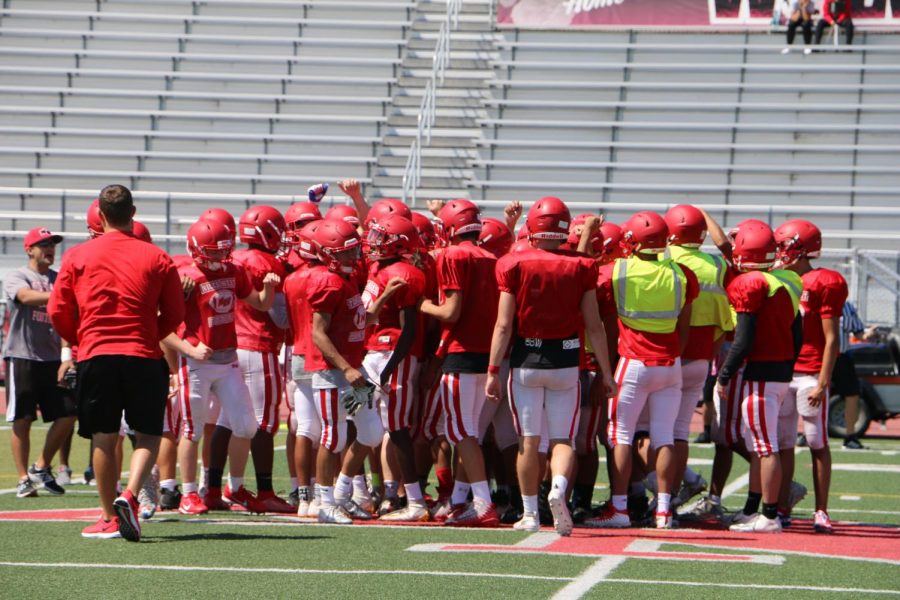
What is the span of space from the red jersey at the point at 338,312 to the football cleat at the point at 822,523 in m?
2.89

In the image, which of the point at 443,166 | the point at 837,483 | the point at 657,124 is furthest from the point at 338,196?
the point at 837,483

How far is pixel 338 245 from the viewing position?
8445 millimetres

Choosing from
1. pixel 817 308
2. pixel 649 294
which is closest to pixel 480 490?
pixel 649 294

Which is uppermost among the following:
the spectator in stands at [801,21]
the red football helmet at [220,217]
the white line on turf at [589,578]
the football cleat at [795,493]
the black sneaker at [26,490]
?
the spectator in stands at [801,21]

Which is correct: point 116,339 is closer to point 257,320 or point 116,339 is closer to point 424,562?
point 424,562

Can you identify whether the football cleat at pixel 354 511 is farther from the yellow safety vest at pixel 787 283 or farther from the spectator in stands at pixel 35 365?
the yellow safety vest at pixel 787 283

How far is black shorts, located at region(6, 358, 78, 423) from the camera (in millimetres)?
10312

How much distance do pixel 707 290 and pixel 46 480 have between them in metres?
4.62

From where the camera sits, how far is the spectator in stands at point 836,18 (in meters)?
24.5

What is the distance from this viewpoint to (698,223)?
367 inches

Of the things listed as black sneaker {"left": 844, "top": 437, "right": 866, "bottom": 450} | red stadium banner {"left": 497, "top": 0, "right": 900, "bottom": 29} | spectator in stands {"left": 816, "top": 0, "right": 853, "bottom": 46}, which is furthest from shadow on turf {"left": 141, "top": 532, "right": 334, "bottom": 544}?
Result: red stadium banner {"left": 497, "top": 0, "right": 900, "bottom": 29}

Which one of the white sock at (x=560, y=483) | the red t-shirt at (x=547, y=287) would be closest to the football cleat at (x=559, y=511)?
the white sock at (x=560, y=483)

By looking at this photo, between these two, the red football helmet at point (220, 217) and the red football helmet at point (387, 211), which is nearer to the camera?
the red football helmet at point (220, 217)

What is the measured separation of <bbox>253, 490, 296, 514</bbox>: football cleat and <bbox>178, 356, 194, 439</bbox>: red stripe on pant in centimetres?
67
